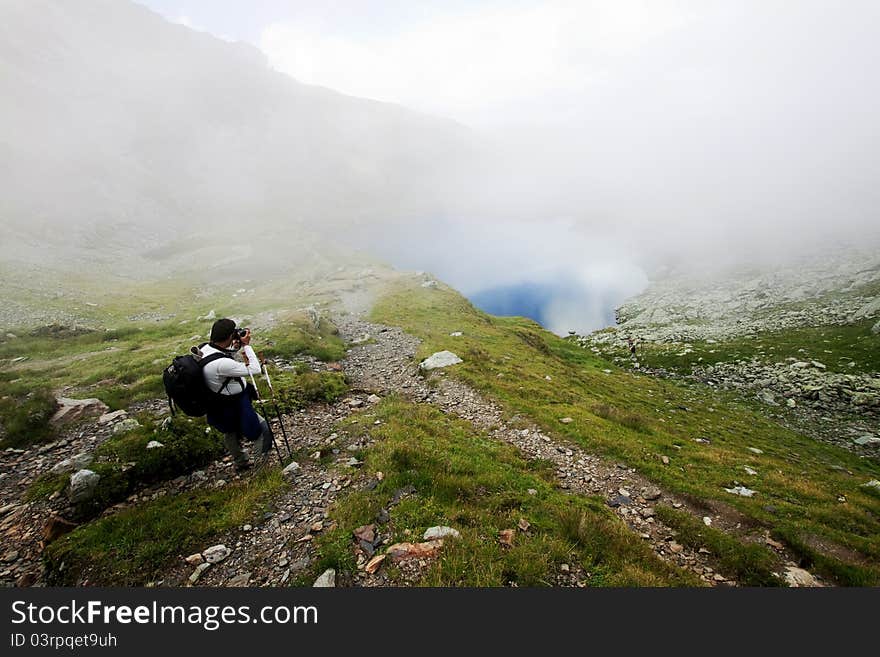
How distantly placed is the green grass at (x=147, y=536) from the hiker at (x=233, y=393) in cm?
119

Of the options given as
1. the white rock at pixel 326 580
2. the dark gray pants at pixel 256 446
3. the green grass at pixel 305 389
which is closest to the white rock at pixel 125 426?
the dark gray pants at pixel 256 446

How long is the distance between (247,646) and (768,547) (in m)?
10.9

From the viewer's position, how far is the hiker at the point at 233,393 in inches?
290

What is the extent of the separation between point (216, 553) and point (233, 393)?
3.16 metres

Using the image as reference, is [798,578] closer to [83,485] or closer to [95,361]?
[83,485]

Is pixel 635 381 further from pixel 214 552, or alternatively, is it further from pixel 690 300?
pixel 690 300

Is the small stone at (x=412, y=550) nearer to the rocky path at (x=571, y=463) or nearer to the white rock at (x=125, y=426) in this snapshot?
the rocky path at (x=571, y=463)

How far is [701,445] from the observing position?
15.6 m

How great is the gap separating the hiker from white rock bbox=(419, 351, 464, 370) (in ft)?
35.9

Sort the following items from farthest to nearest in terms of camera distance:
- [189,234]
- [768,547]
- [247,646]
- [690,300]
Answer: [189,234] → [690,300] → [768,547] → [247,646]

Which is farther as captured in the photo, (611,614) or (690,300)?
(690,300)

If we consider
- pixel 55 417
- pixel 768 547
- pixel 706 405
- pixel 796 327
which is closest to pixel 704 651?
pixel 768 547

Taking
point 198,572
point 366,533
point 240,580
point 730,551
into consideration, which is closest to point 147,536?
point 198,572

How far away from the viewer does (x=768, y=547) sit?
7.84 m
